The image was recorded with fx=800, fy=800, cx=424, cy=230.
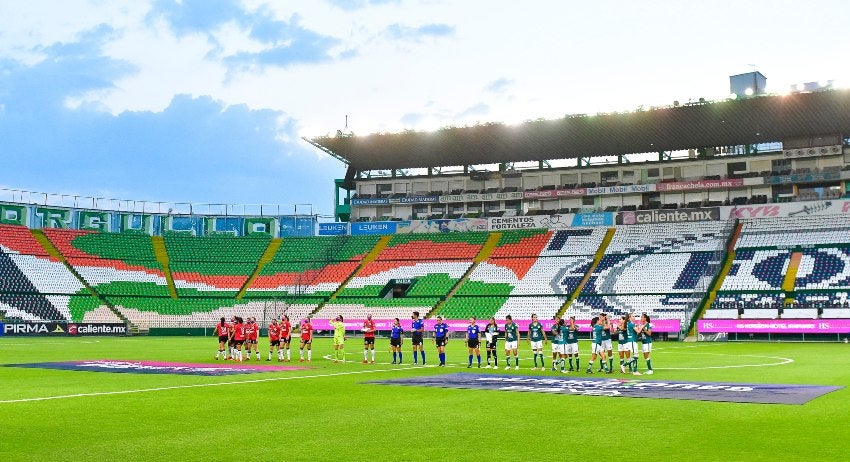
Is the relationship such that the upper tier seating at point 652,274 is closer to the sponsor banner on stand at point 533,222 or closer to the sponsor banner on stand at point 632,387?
the sponsor banner on stand at point 533,222

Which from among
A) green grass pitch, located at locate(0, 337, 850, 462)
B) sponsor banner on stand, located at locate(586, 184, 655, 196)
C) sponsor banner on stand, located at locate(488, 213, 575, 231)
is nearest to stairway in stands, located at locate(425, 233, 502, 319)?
sponsor banner on stand, located at locate(488, 213, 575, 231)

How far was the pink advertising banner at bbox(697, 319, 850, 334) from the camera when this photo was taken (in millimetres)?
52375

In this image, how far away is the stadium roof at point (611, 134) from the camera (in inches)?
2510

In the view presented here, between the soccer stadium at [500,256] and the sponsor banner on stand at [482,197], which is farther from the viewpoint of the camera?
the sponsor banner on stand at [482,197]

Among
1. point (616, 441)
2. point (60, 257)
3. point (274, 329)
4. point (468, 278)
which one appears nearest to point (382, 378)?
point (274, 329)

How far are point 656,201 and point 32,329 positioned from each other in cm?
5593

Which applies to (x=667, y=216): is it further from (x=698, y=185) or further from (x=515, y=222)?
(x=515, y=222)

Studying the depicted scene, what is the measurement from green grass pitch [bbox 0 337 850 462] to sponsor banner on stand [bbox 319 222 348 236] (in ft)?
199

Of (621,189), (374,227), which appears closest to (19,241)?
(374,227)

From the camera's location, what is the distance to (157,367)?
30.4 metres

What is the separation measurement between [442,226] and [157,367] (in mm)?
53017

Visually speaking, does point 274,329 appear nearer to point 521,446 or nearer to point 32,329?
point 521,446

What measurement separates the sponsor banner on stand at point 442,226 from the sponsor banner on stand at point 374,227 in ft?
2.52

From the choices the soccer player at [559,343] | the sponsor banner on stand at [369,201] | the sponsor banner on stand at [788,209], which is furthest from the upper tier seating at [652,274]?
the soccer player at [559,343]
